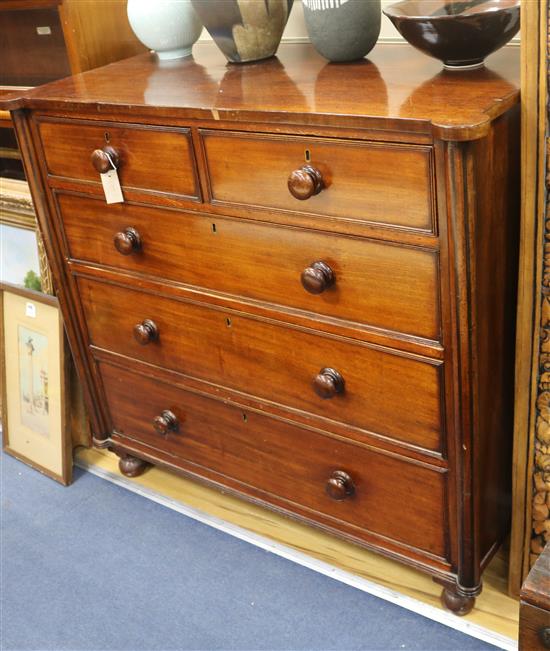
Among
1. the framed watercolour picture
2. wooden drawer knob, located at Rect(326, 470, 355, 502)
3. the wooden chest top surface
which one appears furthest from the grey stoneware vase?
the framed watercolour picture

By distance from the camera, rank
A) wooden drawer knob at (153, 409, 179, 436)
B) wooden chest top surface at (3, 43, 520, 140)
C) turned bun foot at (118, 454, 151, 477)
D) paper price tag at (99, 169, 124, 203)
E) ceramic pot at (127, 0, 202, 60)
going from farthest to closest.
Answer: turned bun foot at (118, 454, 151, 477)
wooden drawer knob at (153, 409, 179, 436)
ceramic pot at (127, 0, 202, 60)
paper price tag at (99, 169, 124, 203)
wooden chest top surface at (3, 43, 520, 140)

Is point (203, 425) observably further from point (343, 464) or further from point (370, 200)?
point (370, 200)

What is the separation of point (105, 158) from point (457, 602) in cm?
123

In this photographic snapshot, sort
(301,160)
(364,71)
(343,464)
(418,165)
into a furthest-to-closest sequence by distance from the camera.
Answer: (343,464) → (364,71) → (301,160) → (418,165)

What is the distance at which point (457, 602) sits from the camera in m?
1.84

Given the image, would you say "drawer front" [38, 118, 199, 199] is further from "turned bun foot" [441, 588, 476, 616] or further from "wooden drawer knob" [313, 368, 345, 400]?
"turned bun foot" [441, 588, 476, 616]

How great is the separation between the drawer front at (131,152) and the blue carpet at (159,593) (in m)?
0.93

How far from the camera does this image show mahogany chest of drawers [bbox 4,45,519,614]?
4.78 ft

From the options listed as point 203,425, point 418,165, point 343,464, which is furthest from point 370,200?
point 203,425

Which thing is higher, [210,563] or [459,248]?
[459,248]

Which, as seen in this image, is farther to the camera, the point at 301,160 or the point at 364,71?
the point at 364,71

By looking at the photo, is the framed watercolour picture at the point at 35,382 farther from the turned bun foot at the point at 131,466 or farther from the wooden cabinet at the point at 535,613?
the wooden cabinet at the point at 535,613

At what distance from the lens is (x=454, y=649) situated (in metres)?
1.78

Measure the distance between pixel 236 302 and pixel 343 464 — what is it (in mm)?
424
